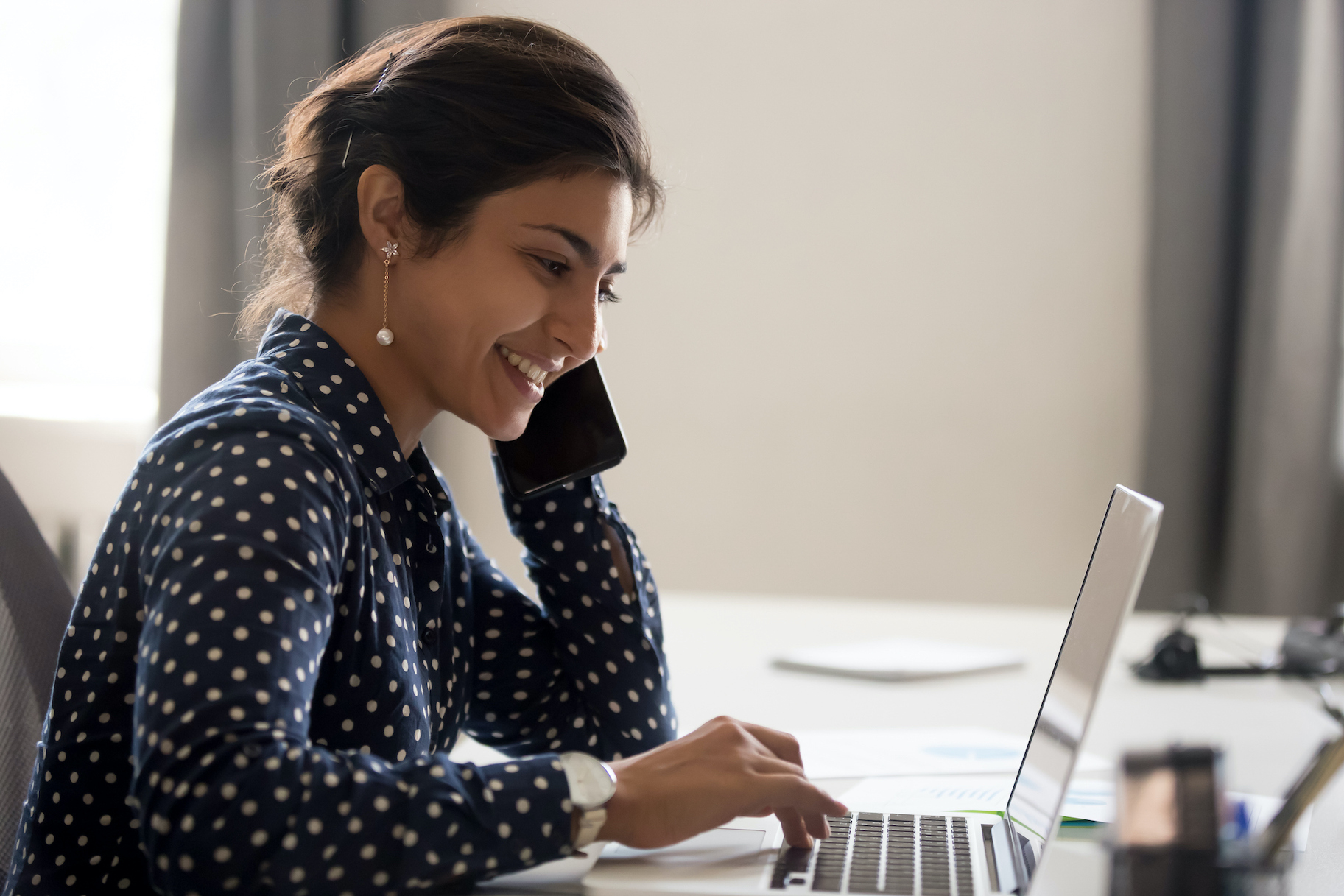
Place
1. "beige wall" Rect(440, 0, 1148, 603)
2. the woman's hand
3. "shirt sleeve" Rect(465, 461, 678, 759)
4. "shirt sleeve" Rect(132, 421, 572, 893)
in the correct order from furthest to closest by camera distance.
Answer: "beige wall" Rect(440, 0, 1148, 603)
"shirt sleeve" Rect(465, 461, 678, 759)
the woman's hand
"shirt sleeve" Rect(132, 421, 572, 893)

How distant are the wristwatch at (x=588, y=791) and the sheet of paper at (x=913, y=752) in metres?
0.32

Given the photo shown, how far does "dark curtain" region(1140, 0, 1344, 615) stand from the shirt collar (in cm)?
179

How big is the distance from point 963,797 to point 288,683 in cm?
50

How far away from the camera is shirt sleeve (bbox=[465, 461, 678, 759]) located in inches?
40.6

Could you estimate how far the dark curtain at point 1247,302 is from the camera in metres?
2.08

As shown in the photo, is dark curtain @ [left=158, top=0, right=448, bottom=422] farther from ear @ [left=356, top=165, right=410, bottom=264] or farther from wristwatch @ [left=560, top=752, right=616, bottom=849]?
wristwatch @ [left=560, top=752, right=616, bottom=849]

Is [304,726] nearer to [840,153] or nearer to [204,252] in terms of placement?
[204,252]

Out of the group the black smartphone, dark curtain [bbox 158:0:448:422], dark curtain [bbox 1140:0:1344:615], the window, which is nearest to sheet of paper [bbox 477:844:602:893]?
the black smartphone

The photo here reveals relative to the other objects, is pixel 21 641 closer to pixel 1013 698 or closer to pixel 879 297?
pixel 1013 698

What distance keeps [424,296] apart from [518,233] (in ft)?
0.29

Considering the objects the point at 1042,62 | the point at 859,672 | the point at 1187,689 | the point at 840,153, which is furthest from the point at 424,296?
the point at 1042,62

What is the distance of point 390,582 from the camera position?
76 centimetres

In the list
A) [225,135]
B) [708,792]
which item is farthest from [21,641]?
[225,135]

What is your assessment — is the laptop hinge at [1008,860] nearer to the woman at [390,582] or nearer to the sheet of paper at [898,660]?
the woman at [390,582]
